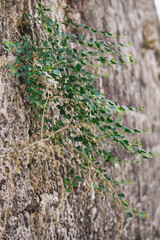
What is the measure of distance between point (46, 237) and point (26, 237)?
0.40 ft

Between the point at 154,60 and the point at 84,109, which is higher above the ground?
the point at 154,60

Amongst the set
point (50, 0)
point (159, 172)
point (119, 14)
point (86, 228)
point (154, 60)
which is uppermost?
point (119, 14)

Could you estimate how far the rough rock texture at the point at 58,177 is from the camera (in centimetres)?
101

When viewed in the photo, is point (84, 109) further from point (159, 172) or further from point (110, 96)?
point (159, 172)

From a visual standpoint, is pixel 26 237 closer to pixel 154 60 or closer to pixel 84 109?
pixel 84 109

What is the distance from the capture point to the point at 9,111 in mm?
1042

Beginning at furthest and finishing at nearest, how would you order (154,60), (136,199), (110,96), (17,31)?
(154,60) → (136,199) → (110,96) → (17,31)

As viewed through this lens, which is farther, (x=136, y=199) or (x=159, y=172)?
(x=159, y=172)

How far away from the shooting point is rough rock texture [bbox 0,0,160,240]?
3.33 feet

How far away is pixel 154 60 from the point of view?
3.41 m

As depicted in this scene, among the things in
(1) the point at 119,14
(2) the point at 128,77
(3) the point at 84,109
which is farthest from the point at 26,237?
(1) the point at 119,14

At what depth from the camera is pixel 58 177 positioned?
1.01m

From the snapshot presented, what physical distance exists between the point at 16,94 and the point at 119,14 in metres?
1.70

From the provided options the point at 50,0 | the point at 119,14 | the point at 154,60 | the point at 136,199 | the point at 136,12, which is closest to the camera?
the point at 50,0
